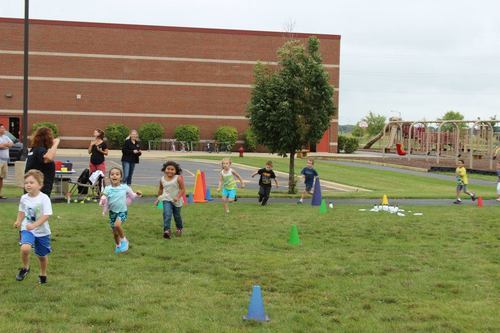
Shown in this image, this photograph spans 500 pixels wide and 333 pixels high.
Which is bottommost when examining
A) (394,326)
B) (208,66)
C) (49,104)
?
(394,326)

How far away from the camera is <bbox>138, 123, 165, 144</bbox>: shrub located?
1980 inches

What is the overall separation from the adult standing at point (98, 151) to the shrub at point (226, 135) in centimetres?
3483

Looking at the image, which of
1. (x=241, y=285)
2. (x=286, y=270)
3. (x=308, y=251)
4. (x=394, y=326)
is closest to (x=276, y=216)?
(x=308, y=251)

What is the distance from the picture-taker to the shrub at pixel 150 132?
50281 mm

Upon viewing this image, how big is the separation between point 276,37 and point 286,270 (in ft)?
153

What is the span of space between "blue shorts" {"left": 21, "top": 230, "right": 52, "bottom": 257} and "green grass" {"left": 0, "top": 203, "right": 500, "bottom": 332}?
375mm

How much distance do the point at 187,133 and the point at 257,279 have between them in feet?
143

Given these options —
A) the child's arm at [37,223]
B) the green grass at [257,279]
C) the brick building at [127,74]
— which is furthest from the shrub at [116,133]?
the child's arm at [37,223]

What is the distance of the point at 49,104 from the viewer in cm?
5069

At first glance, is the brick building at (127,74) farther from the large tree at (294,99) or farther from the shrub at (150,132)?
the large tree at (294,99)

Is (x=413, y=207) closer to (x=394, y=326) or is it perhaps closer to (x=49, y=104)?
(x=394, y=326)

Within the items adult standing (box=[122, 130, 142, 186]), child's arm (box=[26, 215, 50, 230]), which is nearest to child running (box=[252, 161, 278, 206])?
adult standing (box=[122, 130, 142, 186])

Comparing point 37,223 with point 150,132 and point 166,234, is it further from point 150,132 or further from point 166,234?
point 150,132

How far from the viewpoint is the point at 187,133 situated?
5112 cm
